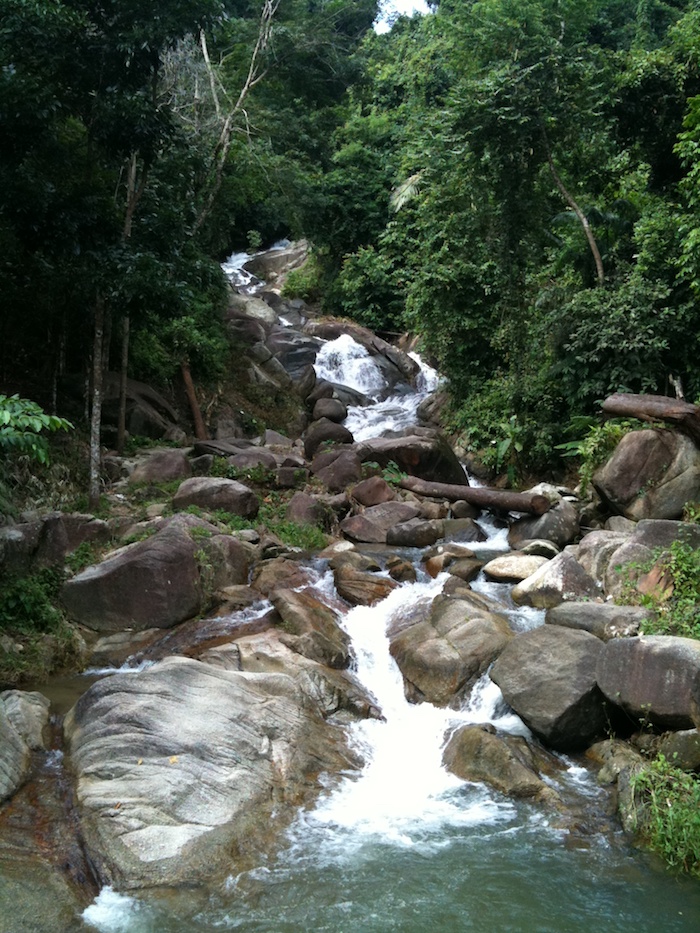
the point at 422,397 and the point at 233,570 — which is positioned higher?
the point at 422,397

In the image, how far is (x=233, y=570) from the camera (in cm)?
1045

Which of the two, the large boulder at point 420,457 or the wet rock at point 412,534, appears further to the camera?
the large boulder at point 420,457

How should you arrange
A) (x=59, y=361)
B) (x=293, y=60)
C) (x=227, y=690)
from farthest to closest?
(x=293, y=60) < (x=59, y=361) < (x=227, y=690)

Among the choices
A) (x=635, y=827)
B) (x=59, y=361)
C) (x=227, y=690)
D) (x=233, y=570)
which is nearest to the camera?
(x=635, y=827)

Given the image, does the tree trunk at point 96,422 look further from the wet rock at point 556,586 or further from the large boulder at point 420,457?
the wet rock at point 556,586

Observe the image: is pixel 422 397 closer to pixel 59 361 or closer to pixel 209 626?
pixel 59 361

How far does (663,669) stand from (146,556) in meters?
5.91

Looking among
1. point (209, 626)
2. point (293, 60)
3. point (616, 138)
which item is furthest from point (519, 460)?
point (293, 60)

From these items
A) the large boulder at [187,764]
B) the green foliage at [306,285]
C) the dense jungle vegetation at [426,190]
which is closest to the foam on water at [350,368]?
the dense jungle vegetation at [426,190]

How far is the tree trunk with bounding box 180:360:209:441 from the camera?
17078 mm

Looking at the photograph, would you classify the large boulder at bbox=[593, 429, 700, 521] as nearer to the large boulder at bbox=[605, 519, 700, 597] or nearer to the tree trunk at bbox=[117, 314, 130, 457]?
the large boulder at bbox=[605, 519, 700, 597]

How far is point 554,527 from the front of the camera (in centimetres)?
1168

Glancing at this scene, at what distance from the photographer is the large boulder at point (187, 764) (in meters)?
5.45

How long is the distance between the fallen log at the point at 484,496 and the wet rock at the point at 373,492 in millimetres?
471
